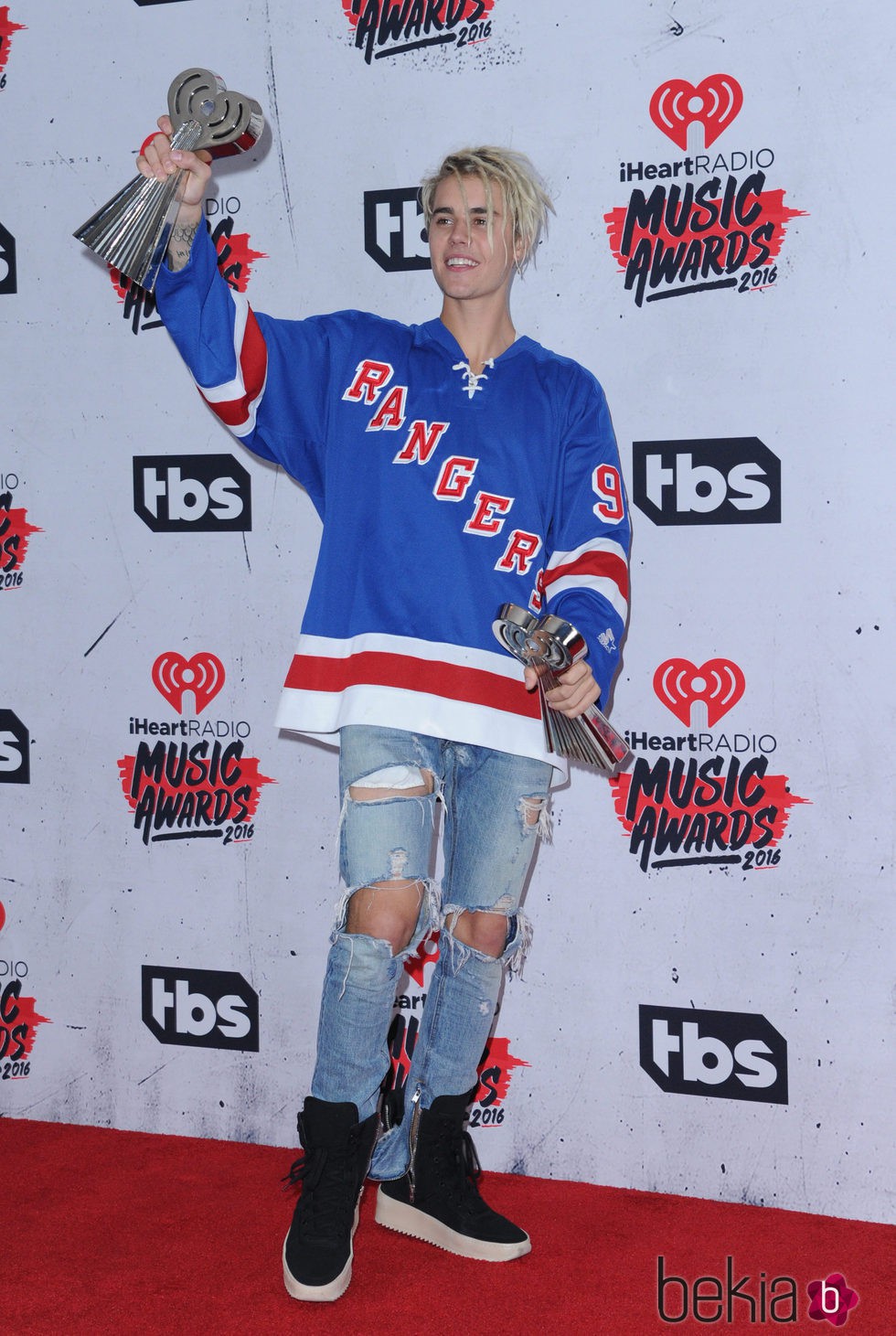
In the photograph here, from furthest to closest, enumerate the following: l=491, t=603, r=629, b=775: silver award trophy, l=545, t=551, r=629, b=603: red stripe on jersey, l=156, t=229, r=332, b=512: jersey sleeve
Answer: l=545, t=551, r=629, b=603: red stripe on jersey
l=156, t=229, r=332, b=512: jersey sleeve
l=491, t=603, r=629, b=775: silver award trophy

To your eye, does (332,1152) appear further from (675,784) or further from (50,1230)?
(675,784)

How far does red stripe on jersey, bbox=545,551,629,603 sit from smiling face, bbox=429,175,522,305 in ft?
1.53

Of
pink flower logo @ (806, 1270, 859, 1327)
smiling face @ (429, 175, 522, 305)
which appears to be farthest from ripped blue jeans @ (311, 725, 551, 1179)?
smiling face @ (429, 175, 522, 305)

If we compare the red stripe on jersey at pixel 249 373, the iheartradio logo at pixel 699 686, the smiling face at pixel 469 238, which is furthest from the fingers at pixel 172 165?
the iheartradio logo at pixel 699 686

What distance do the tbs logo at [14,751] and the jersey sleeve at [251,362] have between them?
928 millimetres

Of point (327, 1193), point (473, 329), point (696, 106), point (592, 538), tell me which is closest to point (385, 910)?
point (327, 1193)

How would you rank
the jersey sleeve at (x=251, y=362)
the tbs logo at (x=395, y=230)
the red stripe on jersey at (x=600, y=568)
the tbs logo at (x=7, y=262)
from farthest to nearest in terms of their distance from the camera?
1. the tbs logo at (x=7, y=262)
2. the tbs logo at (x=395, y=230)
3. the red stripe on jersey at (x=600, y=568)
4. the jersey sleeve at (x=251, y=362)

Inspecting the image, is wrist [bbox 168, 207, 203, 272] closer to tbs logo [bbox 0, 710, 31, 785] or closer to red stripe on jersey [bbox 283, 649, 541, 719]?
red stripe on jersey [bbox 283, 649, 541, 719]

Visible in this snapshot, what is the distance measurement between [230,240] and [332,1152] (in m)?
1.70

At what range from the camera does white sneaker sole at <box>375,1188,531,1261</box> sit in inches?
76.7

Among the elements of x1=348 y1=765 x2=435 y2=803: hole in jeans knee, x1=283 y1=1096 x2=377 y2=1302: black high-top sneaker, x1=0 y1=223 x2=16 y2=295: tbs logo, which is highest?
x1=0 y1=223 x2=16 y2=295: tbs logo

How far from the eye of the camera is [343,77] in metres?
2.39

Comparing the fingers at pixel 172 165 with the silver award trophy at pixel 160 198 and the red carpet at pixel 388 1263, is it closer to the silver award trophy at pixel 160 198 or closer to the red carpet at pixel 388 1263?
the silver award trophy at pixel 160 198

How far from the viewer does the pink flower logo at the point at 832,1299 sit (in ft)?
5.86
